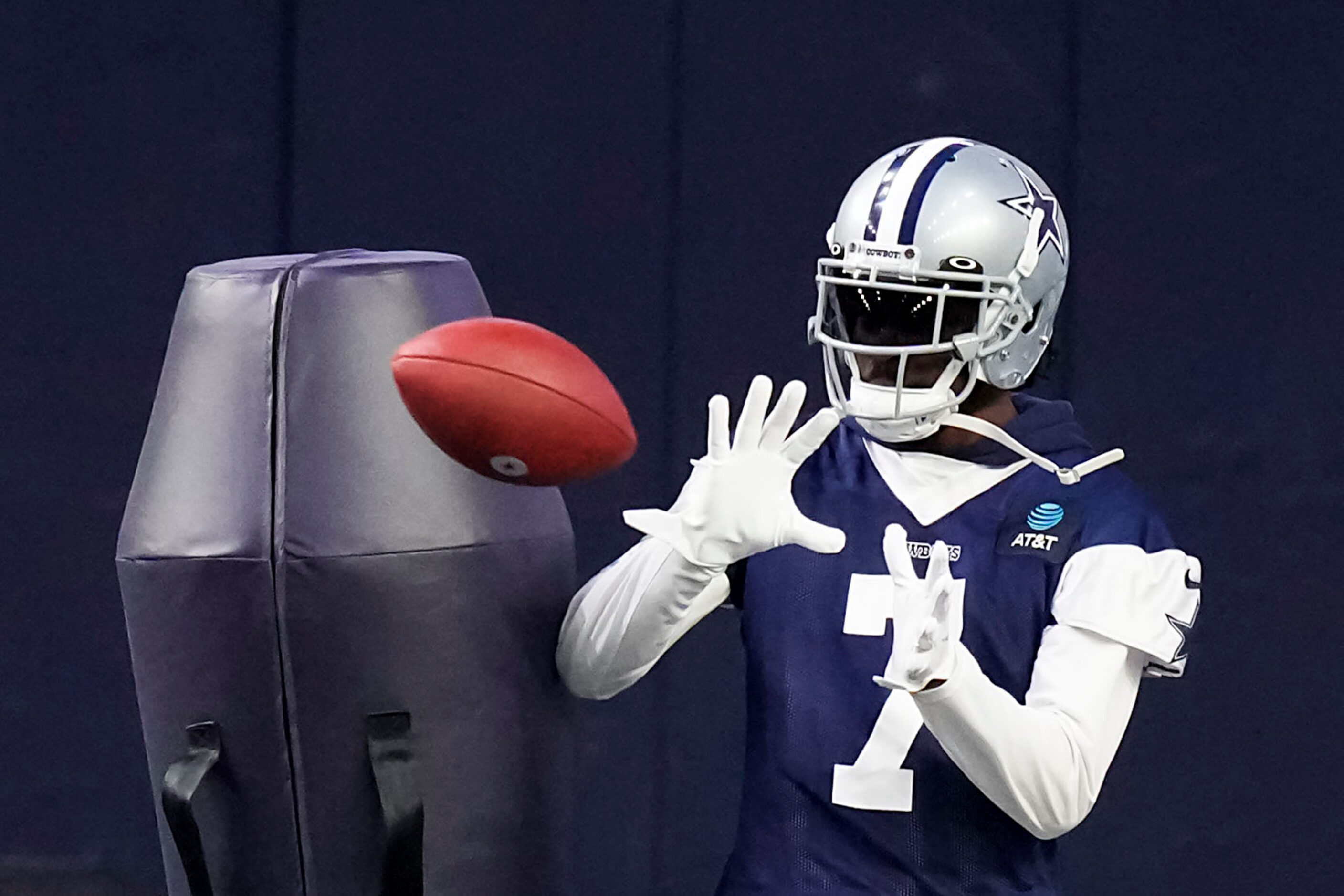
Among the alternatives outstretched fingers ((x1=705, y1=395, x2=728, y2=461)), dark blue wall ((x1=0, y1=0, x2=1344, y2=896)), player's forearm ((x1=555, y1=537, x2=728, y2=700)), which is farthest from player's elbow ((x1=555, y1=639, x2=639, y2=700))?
dark blue wall ((x1=0, y1=0, x2=1344, y2=896))

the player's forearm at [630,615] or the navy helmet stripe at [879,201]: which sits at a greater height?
the navy helmet stripe at [879,201]

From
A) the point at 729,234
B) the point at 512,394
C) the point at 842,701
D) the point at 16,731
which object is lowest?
the point at 16,731

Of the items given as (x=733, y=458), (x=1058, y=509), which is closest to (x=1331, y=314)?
(x=1058, y=509)

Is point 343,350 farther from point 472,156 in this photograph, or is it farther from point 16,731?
point 16,731

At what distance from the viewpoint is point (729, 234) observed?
8.60 ft

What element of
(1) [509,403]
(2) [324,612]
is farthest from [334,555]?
(1) [509,403]

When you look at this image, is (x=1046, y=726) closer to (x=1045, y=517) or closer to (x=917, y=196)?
(x=1045, y=517)

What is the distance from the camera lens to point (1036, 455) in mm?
1595

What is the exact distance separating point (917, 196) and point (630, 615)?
1.41 feet

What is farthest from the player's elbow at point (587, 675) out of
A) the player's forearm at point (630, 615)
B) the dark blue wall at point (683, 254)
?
the dark blue wall at point (683, 254)

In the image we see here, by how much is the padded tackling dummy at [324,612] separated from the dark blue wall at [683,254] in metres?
1.06

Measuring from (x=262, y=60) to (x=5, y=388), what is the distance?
599 millimetres

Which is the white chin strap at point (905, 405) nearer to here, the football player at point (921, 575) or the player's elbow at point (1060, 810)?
the football player at point (921, 575)

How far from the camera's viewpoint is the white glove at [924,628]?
1.35 metres
